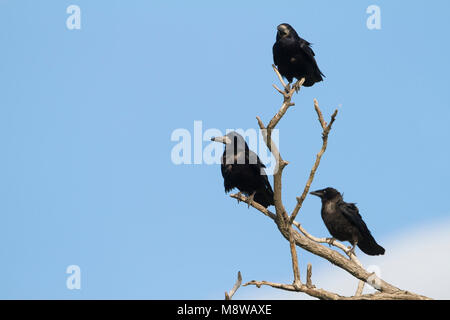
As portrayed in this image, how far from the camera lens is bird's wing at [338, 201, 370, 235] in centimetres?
1161

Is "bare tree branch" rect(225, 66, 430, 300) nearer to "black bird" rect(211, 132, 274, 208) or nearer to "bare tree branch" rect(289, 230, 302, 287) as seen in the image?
"bare tree branch" rect(289, 230, 302, 287)

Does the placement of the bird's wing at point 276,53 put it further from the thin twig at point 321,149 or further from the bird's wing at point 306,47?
the thin twig at point 321,149

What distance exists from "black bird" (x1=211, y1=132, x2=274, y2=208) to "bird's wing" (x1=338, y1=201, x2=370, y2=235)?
119 centimetres

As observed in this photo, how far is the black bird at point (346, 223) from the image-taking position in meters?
11.6

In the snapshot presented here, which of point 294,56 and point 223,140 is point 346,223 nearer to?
point 223,140

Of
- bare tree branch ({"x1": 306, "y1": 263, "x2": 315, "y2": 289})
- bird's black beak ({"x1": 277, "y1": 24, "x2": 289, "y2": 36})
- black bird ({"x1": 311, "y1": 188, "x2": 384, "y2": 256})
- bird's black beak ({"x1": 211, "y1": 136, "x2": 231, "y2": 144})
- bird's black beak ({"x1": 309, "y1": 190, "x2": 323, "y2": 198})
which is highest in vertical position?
bird's black beak ({"x1": 277, "y1": 24, "x2": 289, "y2": 36})

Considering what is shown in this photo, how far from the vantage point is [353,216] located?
11656 mm

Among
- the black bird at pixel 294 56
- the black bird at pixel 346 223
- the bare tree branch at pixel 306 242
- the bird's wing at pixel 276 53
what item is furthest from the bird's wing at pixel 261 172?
the bird's wing at pixel 276 53

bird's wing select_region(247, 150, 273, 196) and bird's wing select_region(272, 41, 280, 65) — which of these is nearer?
bird's wing select_region(247, 150, 273, 196)

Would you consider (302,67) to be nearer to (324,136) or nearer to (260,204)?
(260,204)

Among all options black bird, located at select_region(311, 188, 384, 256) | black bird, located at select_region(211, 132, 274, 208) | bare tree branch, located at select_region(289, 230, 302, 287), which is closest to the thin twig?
bare tree branch, located at select_region(289, 230, 302, 287)

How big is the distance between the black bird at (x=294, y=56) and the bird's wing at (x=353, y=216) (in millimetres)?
2994
